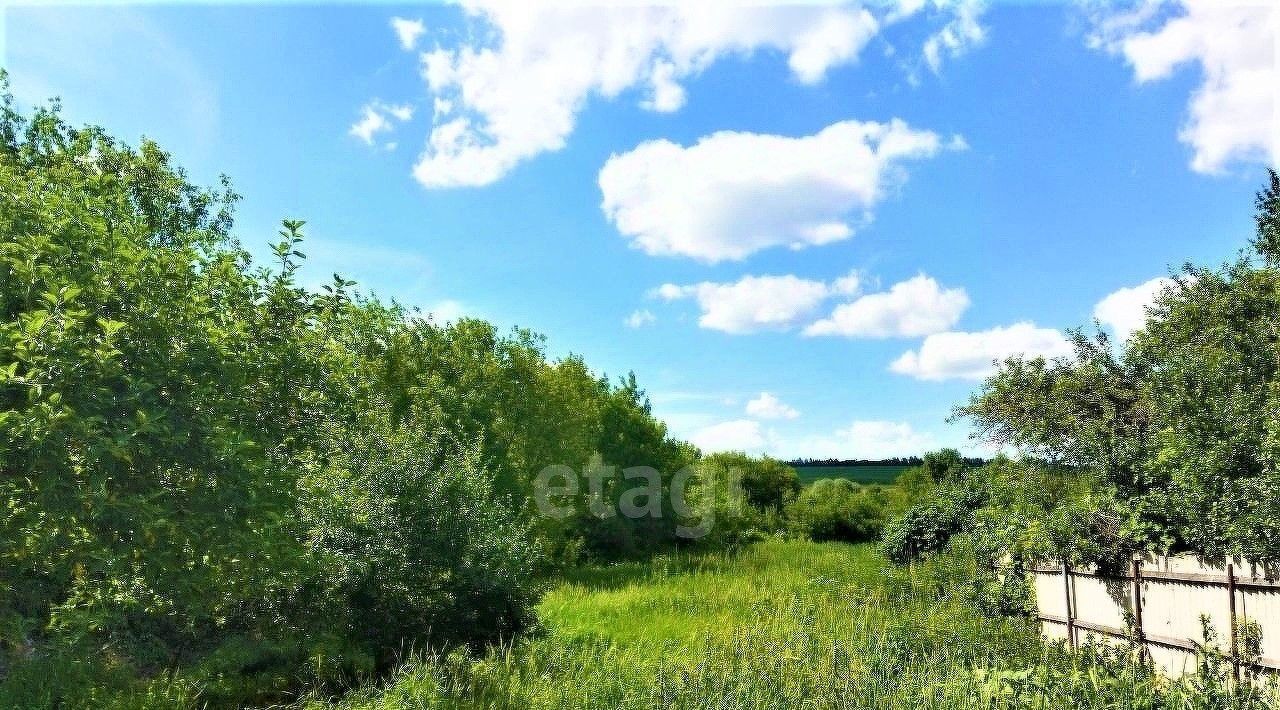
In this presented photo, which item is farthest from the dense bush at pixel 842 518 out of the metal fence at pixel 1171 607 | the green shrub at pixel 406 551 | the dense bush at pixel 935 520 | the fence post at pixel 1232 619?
the green shrub at pixel 406 551

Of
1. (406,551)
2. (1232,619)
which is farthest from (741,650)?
(1232,619)

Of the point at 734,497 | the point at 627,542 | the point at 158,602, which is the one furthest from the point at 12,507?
the point at 734,497

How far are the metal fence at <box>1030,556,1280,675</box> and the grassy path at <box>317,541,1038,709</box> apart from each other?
99cm

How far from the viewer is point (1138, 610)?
10.4 meters

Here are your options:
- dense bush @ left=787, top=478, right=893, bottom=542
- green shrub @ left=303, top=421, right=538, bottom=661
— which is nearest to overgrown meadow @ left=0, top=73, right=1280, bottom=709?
green shrub @ left=303, top=421, right=538, bottom=661

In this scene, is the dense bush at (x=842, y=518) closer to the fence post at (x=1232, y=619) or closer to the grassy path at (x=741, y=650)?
the grassy path at (x=741, y=650)

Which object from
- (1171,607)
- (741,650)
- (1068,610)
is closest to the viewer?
(1171,607)

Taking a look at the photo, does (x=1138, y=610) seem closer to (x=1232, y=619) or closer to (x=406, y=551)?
(x=1232, y=619)

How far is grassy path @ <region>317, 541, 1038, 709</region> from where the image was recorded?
8.45m

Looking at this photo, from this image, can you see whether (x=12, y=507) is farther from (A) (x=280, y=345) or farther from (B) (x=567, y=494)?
A: (B) (x=567, y=494)

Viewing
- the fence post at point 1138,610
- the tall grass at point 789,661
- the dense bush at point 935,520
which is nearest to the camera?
the tall grass at point 789,661

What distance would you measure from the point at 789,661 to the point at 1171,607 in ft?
16.5

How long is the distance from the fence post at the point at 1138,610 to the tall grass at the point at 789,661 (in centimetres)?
43

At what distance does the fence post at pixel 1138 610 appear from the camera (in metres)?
10.3
